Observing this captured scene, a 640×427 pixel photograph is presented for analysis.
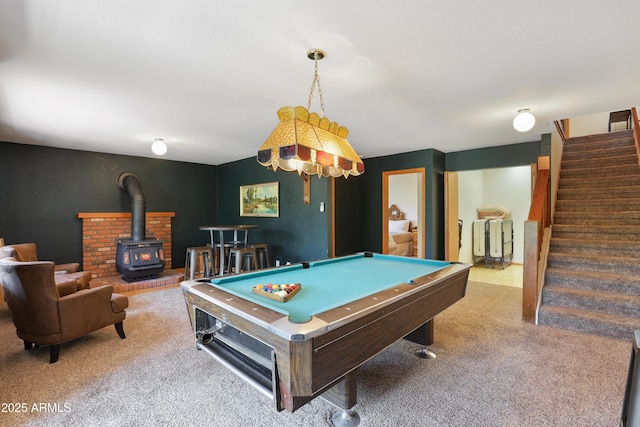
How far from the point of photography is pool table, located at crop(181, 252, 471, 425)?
4.25ft

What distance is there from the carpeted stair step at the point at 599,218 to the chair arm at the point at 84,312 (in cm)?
554

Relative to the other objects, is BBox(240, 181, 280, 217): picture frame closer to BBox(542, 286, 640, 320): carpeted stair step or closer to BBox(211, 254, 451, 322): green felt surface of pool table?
BBox(211, 254, 451, 322): green felt surface of pool table

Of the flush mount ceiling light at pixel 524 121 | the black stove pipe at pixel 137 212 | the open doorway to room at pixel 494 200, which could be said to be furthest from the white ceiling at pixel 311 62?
the open doorway to room at pixel 494 200

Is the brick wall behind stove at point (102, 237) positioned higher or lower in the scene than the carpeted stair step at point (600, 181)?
lower

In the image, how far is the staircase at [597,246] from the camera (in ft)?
10.1

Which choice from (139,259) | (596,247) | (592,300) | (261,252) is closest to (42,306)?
A: (139,259)

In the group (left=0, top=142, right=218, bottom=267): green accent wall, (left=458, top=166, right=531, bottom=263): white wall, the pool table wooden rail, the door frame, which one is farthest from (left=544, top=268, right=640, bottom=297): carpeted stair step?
(left=0, top=142, right=218, bottom=267): green accent wall

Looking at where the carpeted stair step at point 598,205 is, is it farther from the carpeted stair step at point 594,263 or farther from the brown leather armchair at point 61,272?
the brown leather armchair at point 61,272

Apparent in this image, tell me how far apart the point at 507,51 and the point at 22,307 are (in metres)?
4.09

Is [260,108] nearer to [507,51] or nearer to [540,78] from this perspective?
[507,51]

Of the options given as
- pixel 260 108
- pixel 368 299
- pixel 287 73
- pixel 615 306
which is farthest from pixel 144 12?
pixel 615 306

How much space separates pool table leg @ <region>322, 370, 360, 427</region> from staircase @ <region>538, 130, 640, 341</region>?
8.58ft

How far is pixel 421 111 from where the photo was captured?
321 centimetres

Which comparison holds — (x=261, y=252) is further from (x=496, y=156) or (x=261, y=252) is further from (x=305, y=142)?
(x=496, y=156)
